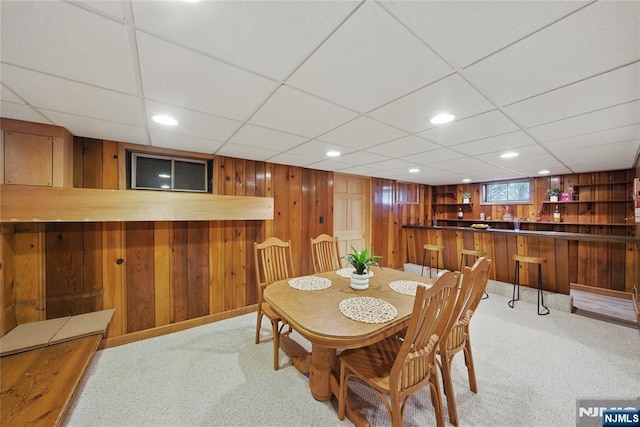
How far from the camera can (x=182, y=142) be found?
8.44ft

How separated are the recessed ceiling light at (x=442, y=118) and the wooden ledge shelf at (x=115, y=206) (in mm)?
2168

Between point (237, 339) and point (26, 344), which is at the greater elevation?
point (26, 344)

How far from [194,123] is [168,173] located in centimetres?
125

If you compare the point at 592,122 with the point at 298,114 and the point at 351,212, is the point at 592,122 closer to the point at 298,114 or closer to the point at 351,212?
the point at 298,114

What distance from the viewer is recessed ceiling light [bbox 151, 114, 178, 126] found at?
6.18 ft

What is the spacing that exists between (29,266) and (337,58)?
3.15 meters

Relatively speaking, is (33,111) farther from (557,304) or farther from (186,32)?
(557,304)

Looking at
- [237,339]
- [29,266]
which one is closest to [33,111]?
[29,266]

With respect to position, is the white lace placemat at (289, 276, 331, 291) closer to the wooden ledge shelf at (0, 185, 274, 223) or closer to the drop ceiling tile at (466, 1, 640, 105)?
the wooden ledge shelf at (0, 185, 274, 223)

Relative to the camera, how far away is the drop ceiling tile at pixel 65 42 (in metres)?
0.89

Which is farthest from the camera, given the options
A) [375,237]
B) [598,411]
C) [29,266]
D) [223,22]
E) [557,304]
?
[375,237]

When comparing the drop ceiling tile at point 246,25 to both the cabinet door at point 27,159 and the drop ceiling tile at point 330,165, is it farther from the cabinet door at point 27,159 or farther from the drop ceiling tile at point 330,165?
the drop ceiling tile at point 330,165

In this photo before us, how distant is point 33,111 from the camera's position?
69.0 inches

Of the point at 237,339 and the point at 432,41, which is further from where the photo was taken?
the point at 237,339
